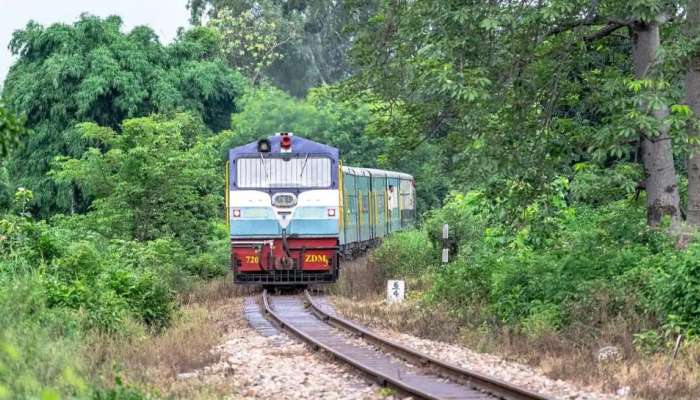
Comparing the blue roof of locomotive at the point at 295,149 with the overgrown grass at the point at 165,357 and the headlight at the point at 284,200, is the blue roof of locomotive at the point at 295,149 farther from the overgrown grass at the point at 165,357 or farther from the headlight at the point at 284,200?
the overgrown grass at the point at 165,357

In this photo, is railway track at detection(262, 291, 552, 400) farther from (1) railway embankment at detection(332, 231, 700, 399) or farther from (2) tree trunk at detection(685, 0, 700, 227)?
(2) tree trunk at detection(685, 0, 700, 227)

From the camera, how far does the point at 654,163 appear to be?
52.3ft

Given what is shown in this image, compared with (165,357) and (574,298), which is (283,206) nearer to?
(574,298)

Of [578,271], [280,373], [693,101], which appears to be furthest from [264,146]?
[280,373]

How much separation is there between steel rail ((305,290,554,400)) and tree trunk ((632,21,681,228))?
467 centimetres

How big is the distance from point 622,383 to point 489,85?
18.7 ft

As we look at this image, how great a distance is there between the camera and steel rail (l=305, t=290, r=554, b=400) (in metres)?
10.4

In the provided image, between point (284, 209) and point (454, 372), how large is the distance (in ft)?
39.1

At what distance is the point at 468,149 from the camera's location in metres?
15.4

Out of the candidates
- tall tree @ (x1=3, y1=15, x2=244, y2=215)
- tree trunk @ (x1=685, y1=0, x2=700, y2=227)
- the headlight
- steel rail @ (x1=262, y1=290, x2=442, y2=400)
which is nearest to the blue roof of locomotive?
the headlight

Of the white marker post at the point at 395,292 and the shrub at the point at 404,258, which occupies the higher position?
the shrub at the point at 404,258

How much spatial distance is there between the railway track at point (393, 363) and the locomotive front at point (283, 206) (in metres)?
3.78

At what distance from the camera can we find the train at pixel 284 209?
23.5 metres

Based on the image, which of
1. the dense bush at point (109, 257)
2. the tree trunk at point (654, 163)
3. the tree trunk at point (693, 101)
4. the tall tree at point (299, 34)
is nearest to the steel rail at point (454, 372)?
the dense bush at point (109, 257)
